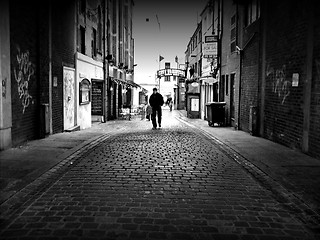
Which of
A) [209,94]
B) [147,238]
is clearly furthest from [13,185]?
[209,94]

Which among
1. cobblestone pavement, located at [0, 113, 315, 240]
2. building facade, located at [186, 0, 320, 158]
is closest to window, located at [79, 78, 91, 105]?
building facade, located at [186, 0, 320, 158]

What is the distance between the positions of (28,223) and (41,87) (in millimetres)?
8722

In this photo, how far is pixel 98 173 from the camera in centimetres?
744

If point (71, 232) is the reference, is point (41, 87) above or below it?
above

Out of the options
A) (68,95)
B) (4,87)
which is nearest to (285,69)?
(4,87)

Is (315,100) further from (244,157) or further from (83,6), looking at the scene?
(83,6)

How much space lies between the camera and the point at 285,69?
1141cm

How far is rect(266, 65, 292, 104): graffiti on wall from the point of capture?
11.3 metres

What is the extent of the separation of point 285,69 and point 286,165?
423cm

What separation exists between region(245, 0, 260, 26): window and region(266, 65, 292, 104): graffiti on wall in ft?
10.2

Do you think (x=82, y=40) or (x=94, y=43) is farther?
(x=94, y=43)

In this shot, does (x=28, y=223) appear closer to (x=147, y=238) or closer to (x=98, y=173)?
(x=147, y=238)

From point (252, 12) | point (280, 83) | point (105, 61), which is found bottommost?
point (280, 83)

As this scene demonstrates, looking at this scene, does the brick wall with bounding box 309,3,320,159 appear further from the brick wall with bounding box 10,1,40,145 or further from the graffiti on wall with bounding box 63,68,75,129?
the graffiti on wall with bounding box 63,68,75,129
